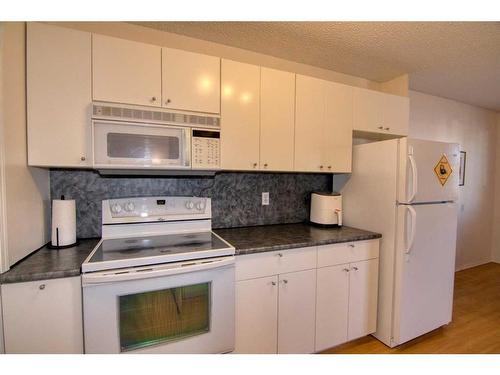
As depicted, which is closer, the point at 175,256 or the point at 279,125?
the point at 175,256

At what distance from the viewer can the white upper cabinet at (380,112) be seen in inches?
82.4

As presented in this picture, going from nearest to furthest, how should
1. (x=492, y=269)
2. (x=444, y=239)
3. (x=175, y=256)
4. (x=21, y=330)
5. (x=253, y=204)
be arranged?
(x=21, y=330) → (x=175, y=256) → (x=444, y=239) → (x=253, y=204) → (x=492, y=269)

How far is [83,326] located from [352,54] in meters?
2.66

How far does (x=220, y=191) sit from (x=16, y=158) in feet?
4.10

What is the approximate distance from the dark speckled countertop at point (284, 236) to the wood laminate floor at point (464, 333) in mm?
877

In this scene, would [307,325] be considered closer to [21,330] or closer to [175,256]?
[175,256]

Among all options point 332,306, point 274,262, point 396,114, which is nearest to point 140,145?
point 274,262

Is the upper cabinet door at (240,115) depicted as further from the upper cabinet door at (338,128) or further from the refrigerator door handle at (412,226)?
the refrigerator door handle at (412,226)

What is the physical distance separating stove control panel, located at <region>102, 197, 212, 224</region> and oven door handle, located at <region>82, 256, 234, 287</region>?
0.54 meters

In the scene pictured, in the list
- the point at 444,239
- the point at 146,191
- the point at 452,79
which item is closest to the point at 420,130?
the point at 452,79

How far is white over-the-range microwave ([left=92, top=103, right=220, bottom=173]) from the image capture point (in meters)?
1.36

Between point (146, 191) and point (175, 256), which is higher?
point (146, 191)

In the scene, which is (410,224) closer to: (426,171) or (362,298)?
(426,171)

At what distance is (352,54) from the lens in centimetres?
204
